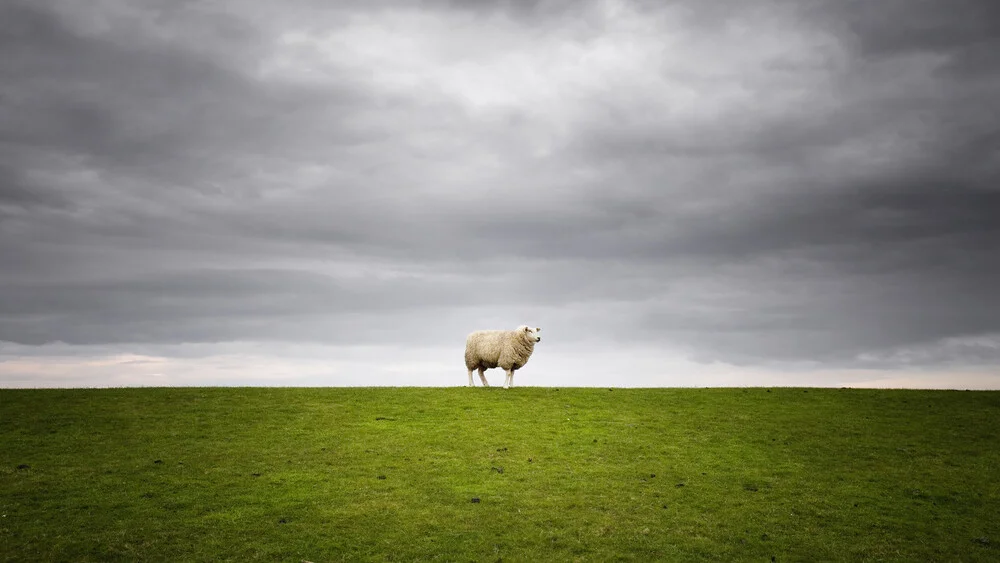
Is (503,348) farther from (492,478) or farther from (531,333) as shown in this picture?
(492,478)

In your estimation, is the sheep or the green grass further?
the sheep

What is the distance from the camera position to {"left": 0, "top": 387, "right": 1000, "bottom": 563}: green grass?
13789 mm

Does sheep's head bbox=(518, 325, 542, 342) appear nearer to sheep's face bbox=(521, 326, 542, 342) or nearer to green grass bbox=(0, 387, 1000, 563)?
sheep's face bbox=(521, 326, 542, 342)

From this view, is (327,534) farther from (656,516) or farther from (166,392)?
(166,392)

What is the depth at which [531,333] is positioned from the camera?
98.2ft

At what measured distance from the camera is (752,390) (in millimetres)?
29391

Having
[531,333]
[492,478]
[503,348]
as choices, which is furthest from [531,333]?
[492,478]

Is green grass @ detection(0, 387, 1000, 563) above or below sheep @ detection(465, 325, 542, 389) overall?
below

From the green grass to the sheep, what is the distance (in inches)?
119

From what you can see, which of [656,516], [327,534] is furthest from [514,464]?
[327,534]

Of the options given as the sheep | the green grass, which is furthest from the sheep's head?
the green grass

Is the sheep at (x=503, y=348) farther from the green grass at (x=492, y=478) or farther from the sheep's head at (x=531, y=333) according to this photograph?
the green grass at (x=492, y=478)

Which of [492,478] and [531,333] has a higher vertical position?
[531,333]

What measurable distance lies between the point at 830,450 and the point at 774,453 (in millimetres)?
2076
